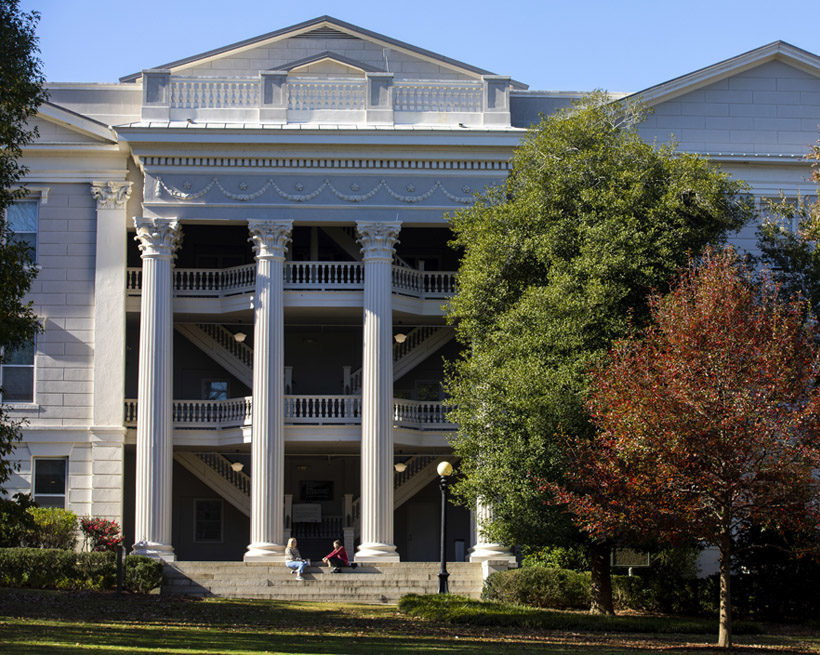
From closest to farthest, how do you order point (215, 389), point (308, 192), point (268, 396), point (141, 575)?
point (141, 575), point (268, 396), point (308, 192), point (215, 389)

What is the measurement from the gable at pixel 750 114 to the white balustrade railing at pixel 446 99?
5221 millimetres

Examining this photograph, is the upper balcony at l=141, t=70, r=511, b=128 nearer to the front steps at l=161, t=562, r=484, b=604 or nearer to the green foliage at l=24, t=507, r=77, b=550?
the green foliage at l=24, t=507, r=77, b=550

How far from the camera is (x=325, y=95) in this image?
115 feet

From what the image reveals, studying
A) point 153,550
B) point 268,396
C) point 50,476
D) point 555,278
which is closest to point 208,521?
point 50,476

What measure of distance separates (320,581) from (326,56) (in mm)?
16310

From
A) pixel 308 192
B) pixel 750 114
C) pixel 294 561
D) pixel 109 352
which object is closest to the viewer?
pixel 294 561

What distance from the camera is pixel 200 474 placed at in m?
36.0

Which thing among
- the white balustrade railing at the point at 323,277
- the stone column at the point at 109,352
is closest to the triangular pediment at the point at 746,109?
the white balustrade railing at the point at 323,277

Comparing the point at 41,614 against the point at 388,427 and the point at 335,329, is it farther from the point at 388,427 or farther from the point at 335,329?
the point at 335,329

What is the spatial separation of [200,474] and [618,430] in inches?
693

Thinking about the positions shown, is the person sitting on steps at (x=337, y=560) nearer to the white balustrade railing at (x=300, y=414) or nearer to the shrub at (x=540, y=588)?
the white balustrade railing at (x=300, y=414)

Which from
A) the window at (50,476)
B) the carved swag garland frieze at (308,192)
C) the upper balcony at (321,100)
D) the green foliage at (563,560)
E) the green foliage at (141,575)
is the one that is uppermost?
the upper balcony at (321,100)

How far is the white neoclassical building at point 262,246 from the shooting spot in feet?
110

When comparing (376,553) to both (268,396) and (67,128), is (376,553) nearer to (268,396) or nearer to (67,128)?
(268,396)
